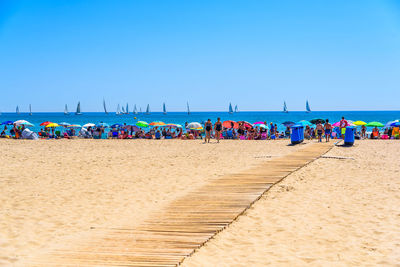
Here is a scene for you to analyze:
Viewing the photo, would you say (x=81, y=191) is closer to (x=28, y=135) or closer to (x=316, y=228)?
(x=316, y=228)

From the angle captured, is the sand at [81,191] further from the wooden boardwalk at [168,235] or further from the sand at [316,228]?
the sand at [316,228]

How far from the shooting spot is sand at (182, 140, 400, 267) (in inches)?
169

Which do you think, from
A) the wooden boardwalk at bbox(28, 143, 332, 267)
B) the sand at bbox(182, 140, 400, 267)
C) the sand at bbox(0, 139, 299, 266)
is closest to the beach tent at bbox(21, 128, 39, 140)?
the sand at bbox(0, 139, 299, 266)

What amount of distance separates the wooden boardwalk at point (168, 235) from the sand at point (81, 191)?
1.10 feet

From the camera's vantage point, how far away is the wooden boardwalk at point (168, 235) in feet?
13.5

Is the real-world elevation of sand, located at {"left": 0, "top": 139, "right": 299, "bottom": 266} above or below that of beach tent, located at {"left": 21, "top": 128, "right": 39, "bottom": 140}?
below

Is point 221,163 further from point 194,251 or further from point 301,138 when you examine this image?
point 301,138

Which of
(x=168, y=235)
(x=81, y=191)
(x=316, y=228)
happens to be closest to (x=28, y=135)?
(x=81, y=191)

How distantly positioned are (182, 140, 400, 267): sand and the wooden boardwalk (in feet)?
0.67

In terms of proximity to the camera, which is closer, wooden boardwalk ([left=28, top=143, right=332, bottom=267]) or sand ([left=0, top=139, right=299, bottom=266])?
wooden boardwalk ([left=28, top=143, right=332, bottom=267])

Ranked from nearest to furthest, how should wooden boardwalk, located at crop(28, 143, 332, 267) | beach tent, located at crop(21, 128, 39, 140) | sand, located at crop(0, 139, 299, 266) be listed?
wooden boardwalk, located at crop(28, 143, 332, 267) < sand, located at crop(0, 139, 299, 266) < beach tent, located at crop(21, 128, 39, 140)

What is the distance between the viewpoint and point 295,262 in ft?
13.7

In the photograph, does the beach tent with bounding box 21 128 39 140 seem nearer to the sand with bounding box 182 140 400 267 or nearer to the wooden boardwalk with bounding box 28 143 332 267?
the wooden boardwalk with bounding box 28 143 332 267

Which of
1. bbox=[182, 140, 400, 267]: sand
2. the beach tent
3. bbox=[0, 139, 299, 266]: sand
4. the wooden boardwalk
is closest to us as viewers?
the wooden boardwalk
